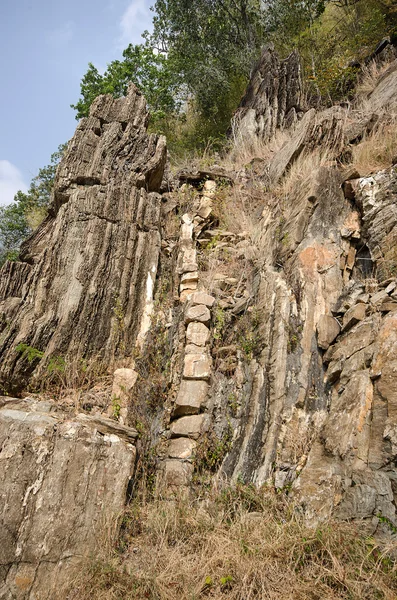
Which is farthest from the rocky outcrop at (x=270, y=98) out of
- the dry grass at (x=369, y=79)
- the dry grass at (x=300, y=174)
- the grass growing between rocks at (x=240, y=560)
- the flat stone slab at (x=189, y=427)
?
the grass growing between rocks at (x=240, y=560)

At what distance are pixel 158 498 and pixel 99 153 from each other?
5566mm

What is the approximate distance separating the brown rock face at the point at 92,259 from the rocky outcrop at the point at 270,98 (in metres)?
3.92

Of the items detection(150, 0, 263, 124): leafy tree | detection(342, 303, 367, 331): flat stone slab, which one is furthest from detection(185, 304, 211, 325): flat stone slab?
detection(150, 0, 263, 124): leafy tree

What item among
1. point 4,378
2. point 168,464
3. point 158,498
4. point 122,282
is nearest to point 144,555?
point 158,498

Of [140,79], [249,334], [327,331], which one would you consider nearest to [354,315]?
[327,331]

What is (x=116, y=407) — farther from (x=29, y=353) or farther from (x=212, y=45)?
(x=212, y=45)

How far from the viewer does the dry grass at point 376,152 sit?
5.70 meters

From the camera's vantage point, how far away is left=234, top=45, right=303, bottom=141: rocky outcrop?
1066 cm

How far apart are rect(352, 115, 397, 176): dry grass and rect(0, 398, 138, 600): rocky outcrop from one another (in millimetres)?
4678

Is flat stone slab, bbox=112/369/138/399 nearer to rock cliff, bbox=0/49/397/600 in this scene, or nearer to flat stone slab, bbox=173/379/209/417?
rock cliff, bbox=0/49/397/600

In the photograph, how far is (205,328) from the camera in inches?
198

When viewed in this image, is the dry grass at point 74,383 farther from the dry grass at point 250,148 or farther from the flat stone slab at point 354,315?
the dry grass at point 250,148

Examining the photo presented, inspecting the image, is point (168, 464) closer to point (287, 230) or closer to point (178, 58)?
point (287, 230)

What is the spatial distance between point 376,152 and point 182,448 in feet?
15.4
